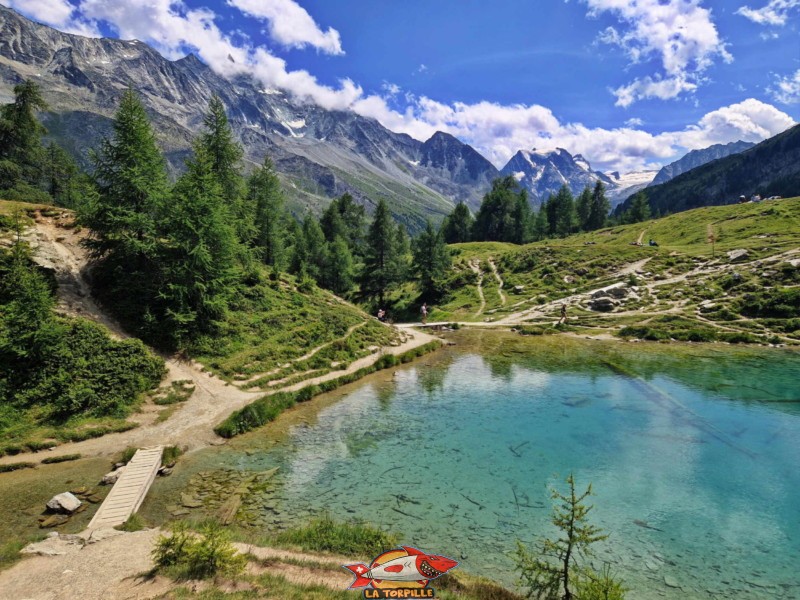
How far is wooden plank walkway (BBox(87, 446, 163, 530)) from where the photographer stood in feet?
53.4

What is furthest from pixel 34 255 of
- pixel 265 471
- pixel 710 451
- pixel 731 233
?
pixel 731 233

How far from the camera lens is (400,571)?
1131cm

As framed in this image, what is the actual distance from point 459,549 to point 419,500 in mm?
3749

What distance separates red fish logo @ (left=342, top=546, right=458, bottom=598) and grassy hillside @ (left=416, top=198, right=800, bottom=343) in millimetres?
54142

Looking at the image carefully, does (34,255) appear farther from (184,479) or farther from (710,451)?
(710,451)

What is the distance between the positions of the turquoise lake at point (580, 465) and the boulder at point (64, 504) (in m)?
6.24

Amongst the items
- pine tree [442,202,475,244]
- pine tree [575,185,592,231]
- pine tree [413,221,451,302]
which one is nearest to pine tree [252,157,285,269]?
pine tree [413,221,451,302]

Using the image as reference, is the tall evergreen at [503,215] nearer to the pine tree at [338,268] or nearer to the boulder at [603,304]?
the pine tree at [338,268]

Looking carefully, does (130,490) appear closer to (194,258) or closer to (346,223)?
(194,258)

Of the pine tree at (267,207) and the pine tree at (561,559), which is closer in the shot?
the pine tree at (561,559)

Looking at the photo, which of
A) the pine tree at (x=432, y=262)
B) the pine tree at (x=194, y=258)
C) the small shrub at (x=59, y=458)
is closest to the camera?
the small shrub at (x=59, y=458)

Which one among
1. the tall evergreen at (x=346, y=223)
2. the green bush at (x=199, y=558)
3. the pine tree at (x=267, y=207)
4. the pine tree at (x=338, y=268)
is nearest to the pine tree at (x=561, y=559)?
the green bush at (x=199, y=558)

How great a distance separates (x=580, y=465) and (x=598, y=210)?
129711 mm

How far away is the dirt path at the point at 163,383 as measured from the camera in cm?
2311
